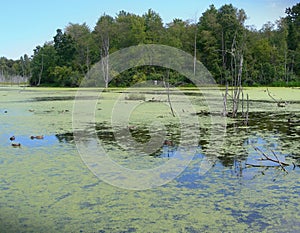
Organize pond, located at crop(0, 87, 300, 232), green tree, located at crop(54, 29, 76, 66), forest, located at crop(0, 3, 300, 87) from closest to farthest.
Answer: pond, located at crop(0, 87, 300, 232), forest, located at crop(0, 3, 300, 87), green tree, located at crop(54, 29, 76, 66)

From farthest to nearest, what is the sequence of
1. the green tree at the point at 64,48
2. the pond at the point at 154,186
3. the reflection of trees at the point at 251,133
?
the green tree at the point at 64,48 < the reflection of trees at the point at 251,133 < the pond at the point at 154,186

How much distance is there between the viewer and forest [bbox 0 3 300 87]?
2806 cm

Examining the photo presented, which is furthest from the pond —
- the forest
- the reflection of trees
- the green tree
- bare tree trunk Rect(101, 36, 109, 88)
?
the green tree

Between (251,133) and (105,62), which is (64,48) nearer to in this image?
(105,62)

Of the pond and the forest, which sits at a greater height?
the forest

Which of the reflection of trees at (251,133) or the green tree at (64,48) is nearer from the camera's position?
the reflection of trees at (251,133)

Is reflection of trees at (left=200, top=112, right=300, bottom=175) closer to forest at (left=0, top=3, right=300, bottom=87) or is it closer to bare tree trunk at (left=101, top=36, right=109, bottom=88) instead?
forest at (left=0, top=3, right=300, bottom=87)

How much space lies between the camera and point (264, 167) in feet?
12.7

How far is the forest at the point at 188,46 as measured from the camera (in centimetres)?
2806

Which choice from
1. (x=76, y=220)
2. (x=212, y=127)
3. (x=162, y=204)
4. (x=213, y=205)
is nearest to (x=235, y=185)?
(x=213, y=205)

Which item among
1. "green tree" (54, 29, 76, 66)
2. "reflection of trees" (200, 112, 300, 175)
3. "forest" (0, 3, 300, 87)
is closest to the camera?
"reflection of trees" (200, 112, 300, 175)

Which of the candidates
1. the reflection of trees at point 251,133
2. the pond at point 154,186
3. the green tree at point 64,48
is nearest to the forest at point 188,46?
the green tree at point 64,48

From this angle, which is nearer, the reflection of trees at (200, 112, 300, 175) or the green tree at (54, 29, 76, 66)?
the reflection of trees at (200, 112, 300, 175)

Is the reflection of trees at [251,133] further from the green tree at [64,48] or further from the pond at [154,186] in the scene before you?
the green tree at [64,48]
